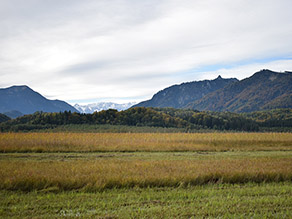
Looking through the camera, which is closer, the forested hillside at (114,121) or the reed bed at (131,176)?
the reed bed at (131,176)

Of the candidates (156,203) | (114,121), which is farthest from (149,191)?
(114,121)

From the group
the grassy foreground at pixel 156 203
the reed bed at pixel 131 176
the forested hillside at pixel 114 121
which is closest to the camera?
the grassy foreground at pixel 156 203

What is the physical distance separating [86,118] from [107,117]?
6005 mm

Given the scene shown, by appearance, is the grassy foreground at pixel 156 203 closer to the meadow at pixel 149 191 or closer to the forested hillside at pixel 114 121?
the meadow at pixel 149 191

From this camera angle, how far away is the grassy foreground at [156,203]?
7.58 m

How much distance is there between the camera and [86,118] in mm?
75312

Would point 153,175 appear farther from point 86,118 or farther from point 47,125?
point 86,118

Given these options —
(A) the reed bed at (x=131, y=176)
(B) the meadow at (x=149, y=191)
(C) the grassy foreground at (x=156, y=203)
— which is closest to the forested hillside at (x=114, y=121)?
(A) the reed bed at (x=131, y=176)

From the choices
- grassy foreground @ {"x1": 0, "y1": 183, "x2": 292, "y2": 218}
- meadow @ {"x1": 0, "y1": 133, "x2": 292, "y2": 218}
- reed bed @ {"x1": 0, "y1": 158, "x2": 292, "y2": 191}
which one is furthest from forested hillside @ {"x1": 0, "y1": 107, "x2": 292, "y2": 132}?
grassy foreground @ {"x1": 0, "y1": 183, "x2": 292, "y2": 218}

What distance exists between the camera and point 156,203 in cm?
867

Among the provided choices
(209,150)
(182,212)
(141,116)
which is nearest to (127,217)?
(182,212)

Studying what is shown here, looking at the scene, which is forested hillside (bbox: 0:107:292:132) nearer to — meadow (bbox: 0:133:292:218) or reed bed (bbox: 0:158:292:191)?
reed bed (bbox: 0:158:292:191)

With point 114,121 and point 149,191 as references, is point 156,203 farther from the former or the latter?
point 114,121

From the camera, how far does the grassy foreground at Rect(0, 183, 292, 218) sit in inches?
299
